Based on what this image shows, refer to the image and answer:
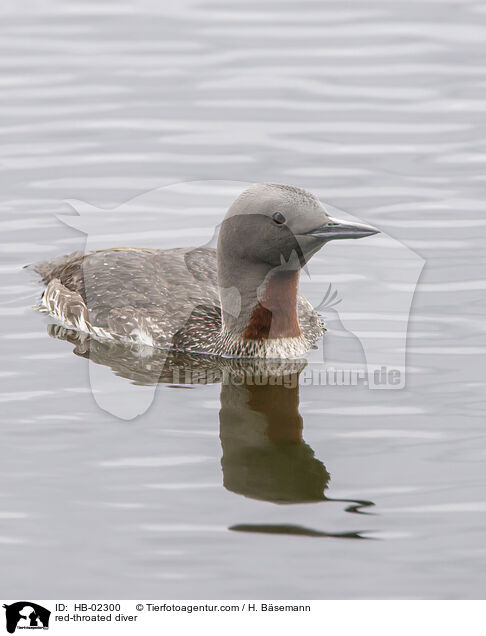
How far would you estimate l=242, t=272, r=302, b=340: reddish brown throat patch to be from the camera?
373 inches

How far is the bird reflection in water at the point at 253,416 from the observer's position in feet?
24.8

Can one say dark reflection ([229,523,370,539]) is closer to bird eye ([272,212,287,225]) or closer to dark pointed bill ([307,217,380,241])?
dark pointed bill ([307,217,380,241])

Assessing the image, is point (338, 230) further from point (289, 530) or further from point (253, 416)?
point (289, 530)

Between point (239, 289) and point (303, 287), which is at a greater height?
point (303, 287)

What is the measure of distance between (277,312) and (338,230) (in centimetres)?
94

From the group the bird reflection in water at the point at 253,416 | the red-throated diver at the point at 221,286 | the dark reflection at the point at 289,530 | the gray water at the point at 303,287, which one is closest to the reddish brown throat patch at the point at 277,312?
the red-throated diver at the point at 221,286

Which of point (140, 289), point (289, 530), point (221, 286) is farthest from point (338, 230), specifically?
point (289, 530)

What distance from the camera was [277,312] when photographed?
31.6 ft

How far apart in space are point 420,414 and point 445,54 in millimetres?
7833

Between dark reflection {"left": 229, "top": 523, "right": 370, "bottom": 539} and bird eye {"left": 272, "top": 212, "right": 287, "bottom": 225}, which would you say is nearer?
dark reflection {"left": 229, "top": 523, "right": 370, "bottom": 539}
